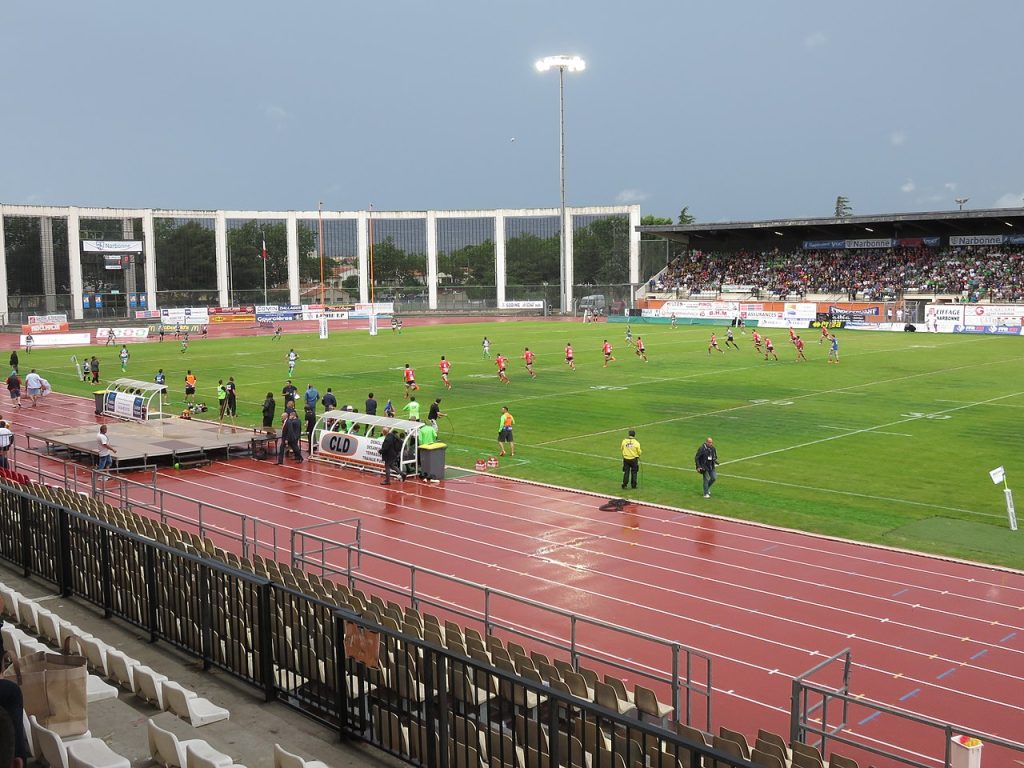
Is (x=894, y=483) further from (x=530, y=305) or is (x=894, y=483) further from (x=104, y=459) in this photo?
(x=530, y=305)

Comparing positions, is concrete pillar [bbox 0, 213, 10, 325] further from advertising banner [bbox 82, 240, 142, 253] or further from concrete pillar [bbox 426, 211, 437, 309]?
concrete pillar [bbox 426, 211, 437, 309]

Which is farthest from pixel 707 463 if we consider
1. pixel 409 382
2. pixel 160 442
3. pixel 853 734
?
pixel 409 382

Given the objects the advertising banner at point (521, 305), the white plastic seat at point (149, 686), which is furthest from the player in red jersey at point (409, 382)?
the advertising banner at point (521, 305)

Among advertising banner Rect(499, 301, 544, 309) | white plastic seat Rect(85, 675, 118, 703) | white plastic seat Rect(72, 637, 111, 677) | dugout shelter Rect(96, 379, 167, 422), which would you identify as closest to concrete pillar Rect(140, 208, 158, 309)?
advertising banner Rect(499, 301, 544, 309)

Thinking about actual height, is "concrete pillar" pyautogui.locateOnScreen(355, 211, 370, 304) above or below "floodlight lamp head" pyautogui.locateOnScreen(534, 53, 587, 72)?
below

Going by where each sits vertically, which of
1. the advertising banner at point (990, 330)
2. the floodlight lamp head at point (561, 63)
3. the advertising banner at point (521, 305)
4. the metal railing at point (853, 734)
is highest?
the floodlight lamp head at point (561, 63)

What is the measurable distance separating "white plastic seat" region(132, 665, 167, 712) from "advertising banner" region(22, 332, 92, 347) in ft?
219

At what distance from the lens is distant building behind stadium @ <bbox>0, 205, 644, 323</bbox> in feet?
332

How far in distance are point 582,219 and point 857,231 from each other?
2134 inches

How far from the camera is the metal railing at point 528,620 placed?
11.4m

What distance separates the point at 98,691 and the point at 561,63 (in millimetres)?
80551

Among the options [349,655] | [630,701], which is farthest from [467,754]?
[630,701]

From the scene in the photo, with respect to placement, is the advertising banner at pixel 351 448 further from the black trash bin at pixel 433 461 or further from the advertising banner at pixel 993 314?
Result: the advertising banner at pixel 993 314

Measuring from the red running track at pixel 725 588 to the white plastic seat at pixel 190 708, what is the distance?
592 centimetres
